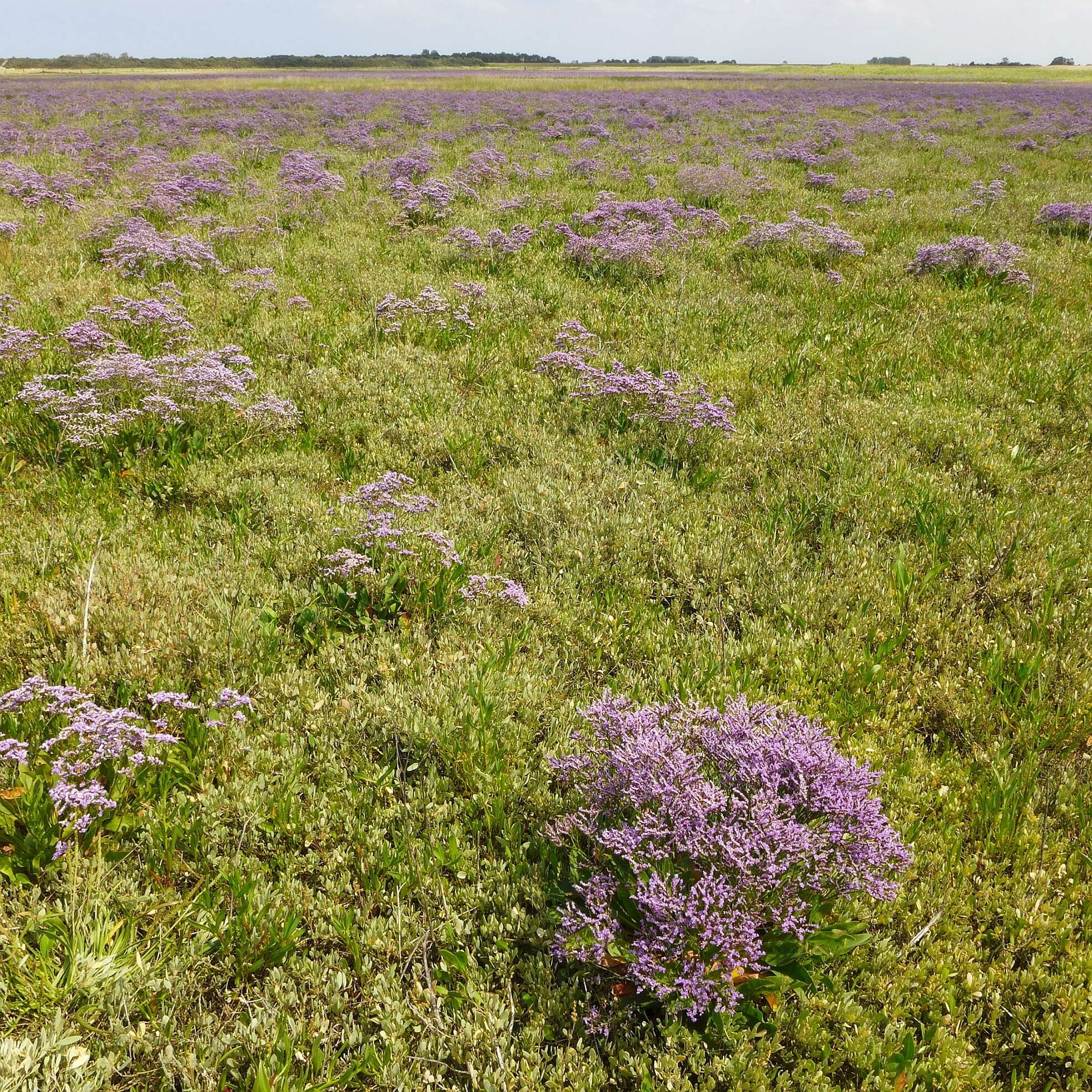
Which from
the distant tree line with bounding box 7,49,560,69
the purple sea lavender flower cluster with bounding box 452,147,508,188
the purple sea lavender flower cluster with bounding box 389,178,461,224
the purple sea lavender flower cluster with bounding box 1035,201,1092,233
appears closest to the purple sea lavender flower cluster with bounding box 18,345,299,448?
the purple sea lavender flower cluster with bounding box 389,178,461,224

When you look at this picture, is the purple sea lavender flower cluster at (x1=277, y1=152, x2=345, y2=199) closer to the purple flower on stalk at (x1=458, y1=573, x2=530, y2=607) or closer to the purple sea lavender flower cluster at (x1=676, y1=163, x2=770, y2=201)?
the purple sea lavender flower cluster at (x1=676, y1=163, x2=770, y2=201)

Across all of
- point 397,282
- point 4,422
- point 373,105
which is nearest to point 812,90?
point 373,105

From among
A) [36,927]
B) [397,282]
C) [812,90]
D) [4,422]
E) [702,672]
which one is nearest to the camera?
[36,927]

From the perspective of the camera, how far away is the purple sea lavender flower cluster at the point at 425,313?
9.30 m

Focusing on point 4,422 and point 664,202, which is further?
point 664,202

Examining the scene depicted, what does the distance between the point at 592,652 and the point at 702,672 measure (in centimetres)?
78

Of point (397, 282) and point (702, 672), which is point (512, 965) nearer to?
point (702, 672)

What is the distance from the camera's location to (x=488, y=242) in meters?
12.2

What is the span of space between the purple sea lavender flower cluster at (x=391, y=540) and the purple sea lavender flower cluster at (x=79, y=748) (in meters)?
1.61

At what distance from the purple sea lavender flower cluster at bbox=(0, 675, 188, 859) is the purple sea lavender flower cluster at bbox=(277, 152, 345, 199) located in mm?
14600

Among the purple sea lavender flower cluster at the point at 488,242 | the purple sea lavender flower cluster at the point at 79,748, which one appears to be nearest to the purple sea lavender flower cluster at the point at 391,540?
the purple sea lavender flower cluster at the point at 79,748

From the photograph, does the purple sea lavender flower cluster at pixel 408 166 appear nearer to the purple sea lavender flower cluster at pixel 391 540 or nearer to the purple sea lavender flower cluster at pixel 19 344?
the purple sea lavender flower cluster at pixel 19 344

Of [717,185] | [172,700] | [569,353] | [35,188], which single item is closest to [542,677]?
[172,700]

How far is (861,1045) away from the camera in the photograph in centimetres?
258
